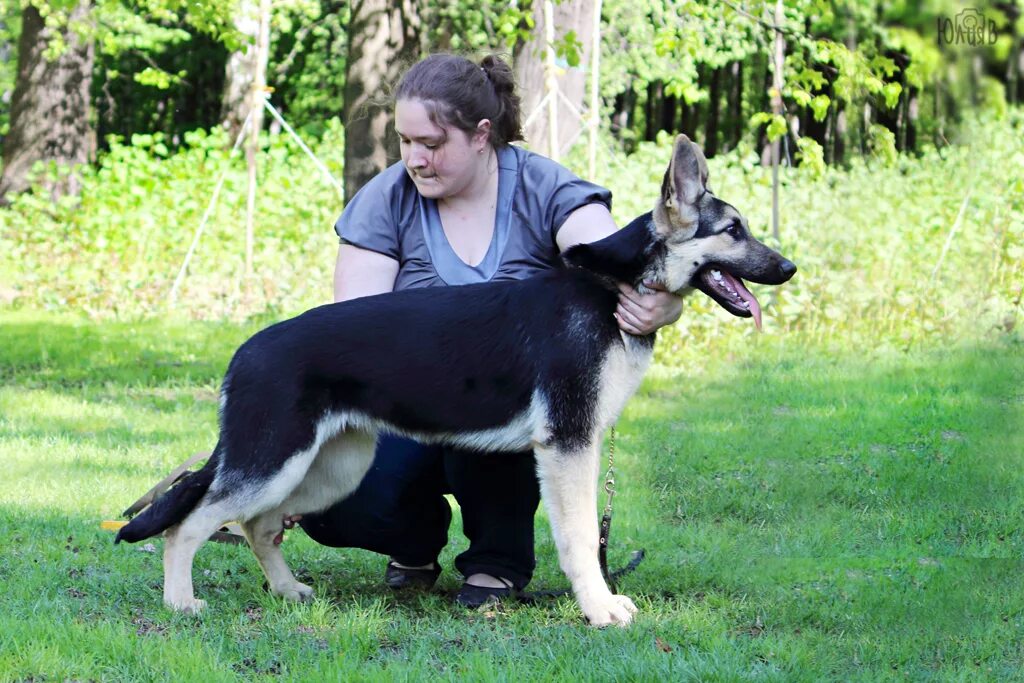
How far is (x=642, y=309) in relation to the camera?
3943 millimetres

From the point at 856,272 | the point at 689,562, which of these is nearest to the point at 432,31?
the point at 856,272

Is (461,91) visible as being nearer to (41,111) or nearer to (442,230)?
(442,230)

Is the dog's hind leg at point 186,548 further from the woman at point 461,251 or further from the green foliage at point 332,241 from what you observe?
the green foliage at point 332,241

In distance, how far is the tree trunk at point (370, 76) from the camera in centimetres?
1032

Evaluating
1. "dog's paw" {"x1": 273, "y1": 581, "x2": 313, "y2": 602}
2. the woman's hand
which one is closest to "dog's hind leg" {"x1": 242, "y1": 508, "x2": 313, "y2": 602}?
"dog's paw" {"x1": 273, "y1": 581, "x2": 313, "y2": 602}

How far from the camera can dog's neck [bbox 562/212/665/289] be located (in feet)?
13.1

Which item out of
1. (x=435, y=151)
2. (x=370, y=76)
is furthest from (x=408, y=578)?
(x=370, y=76)

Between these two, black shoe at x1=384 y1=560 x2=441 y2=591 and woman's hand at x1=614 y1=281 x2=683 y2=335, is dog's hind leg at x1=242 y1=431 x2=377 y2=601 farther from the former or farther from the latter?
woman's hand at x1=614 y1=281 x2=683 y2=335

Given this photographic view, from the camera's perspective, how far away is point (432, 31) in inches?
738

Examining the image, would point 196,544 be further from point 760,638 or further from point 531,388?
point 760,638

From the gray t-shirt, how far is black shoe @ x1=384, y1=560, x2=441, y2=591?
1.16 meters

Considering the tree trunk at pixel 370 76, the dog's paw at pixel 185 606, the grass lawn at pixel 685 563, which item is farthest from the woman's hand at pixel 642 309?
the tree trunk at pixel 370 76

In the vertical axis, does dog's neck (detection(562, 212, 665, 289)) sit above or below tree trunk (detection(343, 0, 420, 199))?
below

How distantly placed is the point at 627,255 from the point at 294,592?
1.81m
